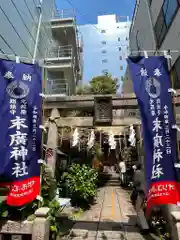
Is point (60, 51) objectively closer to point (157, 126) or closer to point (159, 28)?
point (159, 28)

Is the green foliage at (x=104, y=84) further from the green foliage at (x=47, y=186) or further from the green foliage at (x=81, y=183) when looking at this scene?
the green foliage at (x=47, y=186)

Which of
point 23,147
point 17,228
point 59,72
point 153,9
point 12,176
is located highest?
point 153,9

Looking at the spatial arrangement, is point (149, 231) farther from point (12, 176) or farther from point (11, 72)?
point (11, 72)

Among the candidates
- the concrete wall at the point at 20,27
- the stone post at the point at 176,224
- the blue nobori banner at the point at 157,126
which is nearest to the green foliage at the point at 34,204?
the blue nobori banner at the point at 157,126

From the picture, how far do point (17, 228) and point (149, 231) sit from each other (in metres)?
4.36

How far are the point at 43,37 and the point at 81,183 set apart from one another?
13.7m

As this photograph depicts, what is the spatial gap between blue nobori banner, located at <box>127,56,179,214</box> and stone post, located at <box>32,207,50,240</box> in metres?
2.74

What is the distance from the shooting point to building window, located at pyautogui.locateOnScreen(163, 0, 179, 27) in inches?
449

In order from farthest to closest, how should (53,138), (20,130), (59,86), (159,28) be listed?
(59,86)
(159,28)
(53,138)
(20,130)

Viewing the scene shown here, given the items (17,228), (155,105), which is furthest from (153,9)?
(17,228)

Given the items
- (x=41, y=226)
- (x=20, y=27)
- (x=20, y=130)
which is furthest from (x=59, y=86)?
(x=41, y=226)

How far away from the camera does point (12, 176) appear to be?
5.59 meters

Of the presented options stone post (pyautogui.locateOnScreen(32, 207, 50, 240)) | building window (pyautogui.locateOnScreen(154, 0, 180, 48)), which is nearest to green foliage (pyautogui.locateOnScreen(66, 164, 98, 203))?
stone post (pyautogui.locateOnScreen(32, 207, 50, 240))

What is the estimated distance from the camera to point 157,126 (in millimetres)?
5973
